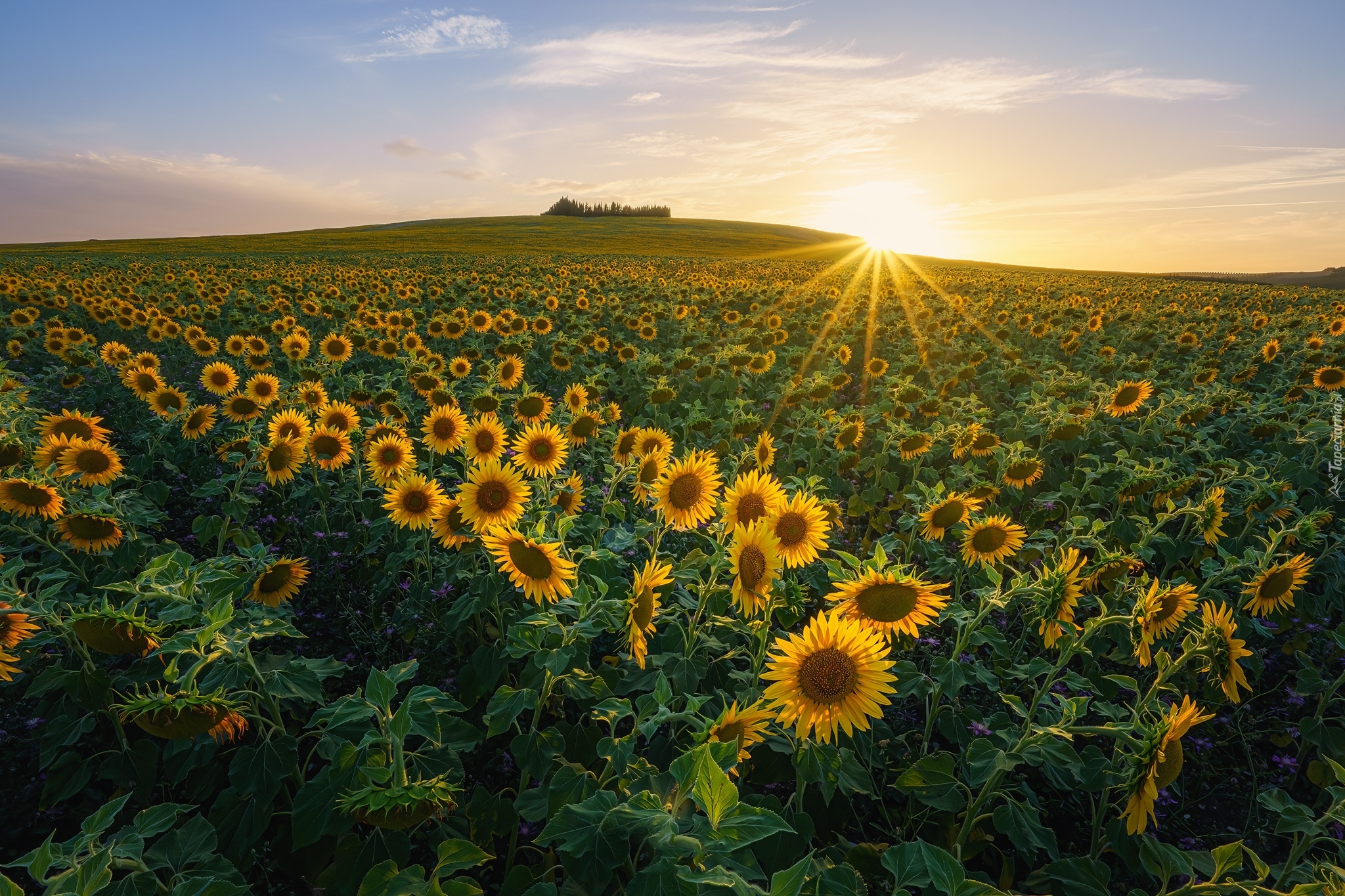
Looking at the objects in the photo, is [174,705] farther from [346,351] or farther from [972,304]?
[972,304]

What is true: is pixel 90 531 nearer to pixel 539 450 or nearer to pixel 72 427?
pixel 72 427

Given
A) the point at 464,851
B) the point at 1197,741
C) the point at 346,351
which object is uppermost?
the point at 346,351

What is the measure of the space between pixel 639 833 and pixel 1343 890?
5.77ft

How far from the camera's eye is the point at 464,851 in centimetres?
166

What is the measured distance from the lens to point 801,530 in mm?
2816

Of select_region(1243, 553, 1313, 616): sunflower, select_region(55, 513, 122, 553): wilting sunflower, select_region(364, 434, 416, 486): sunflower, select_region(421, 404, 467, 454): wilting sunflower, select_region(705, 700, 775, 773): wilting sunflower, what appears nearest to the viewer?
select_region(705, 700, 775, 773): wilting sunflower

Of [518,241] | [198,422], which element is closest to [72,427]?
[198,422]

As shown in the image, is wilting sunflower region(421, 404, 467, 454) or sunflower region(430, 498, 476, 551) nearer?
sunflower region(430, 498, 476, 551)

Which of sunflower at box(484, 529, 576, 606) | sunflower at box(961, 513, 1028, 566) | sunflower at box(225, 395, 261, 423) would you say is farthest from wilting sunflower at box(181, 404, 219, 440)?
sunflower at box(961, 513, 1028, 566)

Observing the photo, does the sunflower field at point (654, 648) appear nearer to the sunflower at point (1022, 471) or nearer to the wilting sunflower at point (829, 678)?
the wilting sunflower at point (829, 678)

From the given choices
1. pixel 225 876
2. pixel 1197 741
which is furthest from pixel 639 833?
pixel 1197 741

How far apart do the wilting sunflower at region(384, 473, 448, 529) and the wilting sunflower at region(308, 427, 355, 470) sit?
2.85 ft

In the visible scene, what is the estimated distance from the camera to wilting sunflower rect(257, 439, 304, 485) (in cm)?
430

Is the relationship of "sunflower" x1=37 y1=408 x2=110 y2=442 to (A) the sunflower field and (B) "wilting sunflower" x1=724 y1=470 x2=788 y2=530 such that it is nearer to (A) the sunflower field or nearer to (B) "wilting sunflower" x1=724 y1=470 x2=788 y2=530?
(A) the sunflower field
